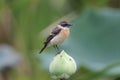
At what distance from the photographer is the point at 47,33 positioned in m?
3.50

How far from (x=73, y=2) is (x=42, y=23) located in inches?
18.1

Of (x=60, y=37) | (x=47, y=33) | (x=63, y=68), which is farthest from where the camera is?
(x=47, y=33)

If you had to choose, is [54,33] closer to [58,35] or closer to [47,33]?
[58,35]

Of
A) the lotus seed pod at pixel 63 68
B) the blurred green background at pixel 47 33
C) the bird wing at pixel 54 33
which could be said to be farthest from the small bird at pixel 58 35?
the blurred green background at pixel 47 33

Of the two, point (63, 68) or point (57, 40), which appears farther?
point (57, 40)

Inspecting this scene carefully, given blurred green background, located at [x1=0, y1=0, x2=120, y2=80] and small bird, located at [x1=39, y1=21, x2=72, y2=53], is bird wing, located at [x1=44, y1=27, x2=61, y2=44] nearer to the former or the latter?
small bird, located at [x1=39, y1=21, x2=72, y2=53]

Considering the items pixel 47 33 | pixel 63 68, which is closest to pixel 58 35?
pixel 63 68

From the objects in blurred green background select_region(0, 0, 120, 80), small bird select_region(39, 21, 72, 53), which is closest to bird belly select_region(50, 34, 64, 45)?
small bird select_region(39, 21, 72, 53)

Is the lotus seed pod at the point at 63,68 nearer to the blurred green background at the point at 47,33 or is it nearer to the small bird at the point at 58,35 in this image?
the small bird at the point at 58,35

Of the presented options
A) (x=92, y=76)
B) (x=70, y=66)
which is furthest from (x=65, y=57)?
(x=92, y=76)

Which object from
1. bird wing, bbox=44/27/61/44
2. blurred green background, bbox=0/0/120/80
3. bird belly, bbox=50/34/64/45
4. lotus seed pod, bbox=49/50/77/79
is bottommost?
lotus seed pod, bbox=49/50/77/79

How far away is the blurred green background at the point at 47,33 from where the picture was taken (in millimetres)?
3141

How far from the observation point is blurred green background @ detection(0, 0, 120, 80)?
124 inches

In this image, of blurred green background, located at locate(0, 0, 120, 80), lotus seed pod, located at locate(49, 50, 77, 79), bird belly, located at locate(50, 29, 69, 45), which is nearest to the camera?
lotus seed pod, located at locate(49, 50, 77, 79)
